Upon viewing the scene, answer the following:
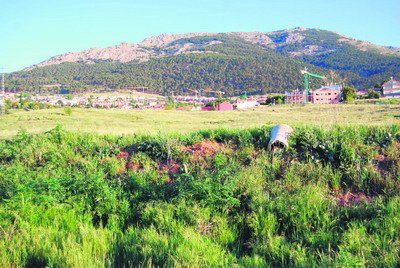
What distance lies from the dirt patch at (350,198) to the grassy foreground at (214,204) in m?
0.04

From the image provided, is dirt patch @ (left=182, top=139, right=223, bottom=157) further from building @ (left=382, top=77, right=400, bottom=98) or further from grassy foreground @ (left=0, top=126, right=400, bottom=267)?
building @ (left=382, top=77, right=400, bottom=98)

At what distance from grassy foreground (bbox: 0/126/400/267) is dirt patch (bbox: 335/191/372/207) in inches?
1.6

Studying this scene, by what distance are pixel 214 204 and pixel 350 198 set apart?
261 centimetres

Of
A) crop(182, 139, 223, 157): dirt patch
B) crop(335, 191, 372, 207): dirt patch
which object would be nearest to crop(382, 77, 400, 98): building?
crop(182, 139, 223, 157): dirt patch

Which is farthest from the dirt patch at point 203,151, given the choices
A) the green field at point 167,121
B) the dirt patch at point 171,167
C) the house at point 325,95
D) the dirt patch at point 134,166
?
the house at point 325,95

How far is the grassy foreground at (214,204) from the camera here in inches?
157

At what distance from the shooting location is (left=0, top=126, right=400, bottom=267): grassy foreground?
4.00m

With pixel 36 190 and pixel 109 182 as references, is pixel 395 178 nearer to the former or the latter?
pixel 109 182

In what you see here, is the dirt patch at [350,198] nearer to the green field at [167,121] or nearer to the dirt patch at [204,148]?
the dirt patch at [204,148]

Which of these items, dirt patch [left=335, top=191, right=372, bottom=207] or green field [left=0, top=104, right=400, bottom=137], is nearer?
dirt patch [left=335, top=191, right=372, bottom=207]

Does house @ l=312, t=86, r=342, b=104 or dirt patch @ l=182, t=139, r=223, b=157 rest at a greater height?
house @ l=312, t=86, r=342, b=104

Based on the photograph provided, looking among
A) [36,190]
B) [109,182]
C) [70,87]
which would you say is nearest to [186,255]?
[109,182]

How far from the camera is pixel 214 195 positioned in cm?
546

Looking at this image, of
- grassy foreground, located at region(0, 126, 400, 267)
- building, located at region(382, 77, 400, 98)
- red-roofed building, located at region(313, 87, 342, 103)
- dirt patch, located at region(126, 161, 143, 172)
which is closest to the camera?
grassy foreground, located at region(0, 126, 400, 267)
